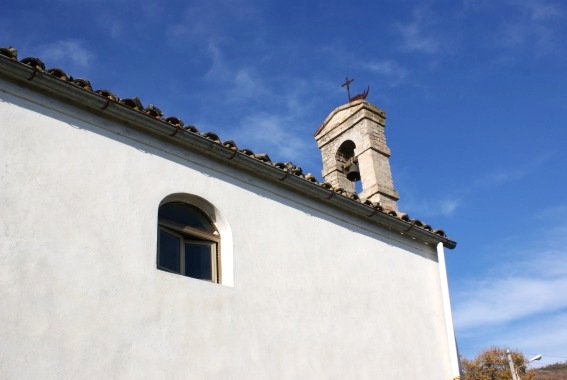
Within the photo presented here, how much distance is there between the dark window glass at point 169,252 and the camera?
670 cm

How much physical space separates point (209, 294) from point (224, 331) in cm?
40

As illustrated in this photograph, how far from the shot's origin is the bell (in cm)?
1191

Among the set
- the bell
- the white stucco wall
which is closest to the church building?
the white stucco wall

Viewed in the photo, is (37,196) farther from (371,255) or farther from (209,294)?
(371,255)

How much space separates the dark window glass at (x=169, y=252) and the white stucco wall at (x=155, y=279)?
309 millimetres

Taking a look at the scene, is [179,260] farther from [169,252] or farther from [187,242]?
[187,242]

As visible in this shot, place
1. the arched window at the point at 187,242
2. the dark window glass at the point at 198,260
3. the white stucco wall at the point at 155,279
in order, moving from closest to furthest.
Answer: the white stucco wall at the point at 155,279
the arched window at the point at 187,242
the dark window glass at the point at 198,260

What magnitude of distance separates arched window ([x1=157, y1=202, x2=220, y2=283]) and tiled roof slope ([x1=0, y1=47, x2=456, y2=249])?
0.82 meters

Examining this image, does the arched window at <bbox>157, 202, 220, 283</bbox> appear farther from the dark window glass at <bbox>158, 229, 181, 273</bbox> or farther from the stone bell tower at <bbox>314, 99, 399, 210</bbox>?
the stone bell tower at <bbox>314, 99, 399, 210</bbox>

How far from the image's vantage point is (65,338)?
5414 mm

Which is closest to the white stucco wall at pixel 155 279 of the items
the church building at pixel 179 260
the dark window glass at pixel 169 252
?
the church building at pixel 179 260

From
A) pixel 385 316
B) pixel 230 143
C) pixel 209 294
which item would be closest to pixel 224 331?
pixel 209 294

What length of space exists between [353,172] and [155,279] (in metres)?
6.33

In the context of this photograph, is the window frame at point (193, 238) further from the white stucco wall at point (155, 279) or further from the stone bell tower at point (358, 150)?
the stone bell tower at point (358, 150)
